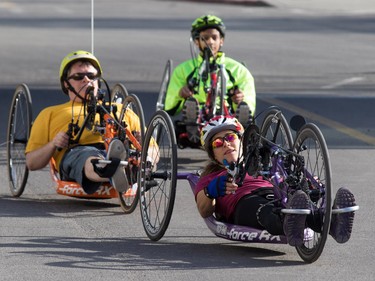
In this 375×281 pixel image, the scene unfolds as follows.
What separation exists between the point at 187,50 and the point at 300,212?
16.8 meters

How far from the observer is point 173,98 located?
1303 centimetres

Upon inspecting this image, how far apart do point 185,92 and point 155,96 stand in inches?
209

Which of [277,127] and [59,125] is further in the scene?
[59,125]

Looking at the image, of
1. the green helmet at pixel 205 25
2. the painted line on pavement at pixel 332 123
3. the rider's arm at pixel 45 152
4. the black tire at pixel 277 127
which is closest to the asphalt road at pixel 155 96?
the painted line on pavement at pixel 332 123

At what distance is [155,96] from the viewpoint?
18062 millimetres

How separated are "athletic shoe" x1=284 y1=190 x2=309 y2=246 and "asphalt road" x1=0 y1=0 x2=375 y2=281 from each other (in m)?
0.19

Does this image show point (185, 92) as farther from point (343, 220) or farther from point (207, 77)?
point (343, 220)

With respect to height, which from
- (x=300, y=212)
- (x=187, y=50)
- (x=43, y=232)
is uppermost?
(x=300, y=212)

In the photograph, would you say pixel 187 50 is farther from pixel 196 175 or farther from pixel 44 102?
pixel 196 175

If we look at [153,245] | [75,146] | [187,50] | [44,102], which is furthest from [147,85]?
[153,245]

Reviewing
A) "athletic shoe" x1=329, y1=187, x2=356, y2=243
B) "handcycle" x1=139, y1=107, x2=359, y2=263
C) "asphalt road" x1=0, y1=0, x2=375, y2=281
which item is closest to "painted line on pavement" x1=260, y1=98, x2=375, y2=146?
"asphalt road" x1=0, y1=0, x2=375, y2=281

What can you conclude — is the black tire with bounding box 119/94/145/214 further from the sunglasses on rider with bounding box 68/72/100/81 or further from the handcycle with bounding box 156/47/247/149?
the handcycle with bounding box 156/47/247/149

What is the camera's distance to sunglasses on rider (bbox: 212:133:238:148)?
28.9 feet

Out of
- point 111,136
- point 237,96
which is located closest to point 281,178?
point 111,136
